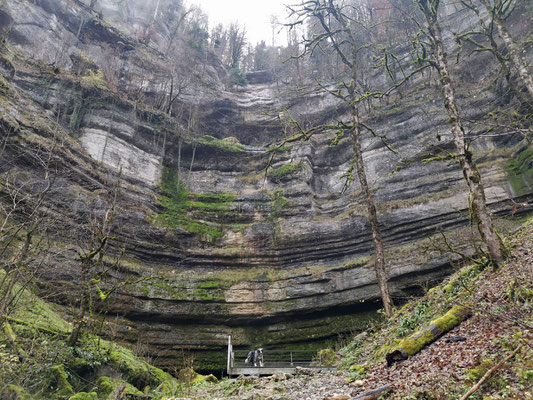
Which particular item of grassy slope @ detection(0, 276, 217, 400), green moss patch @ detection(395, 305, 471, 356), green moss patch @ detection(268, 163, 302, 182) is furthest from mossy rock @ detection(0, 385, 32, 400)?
green moss patch @ detection(268, 163, 302, 182)

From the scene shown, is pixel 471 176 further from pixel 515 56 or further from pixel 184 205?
pixel 184 205

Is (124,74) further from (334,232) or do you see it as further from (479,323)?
(479,323)

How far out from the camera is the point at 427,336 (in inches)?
245

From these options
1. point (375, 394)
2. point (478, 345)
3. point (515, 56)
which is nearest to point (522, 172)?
point (515, 56)

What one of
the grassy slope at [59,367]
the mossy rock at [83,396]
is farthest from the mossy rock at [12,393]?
the mossy rock at [83,396]

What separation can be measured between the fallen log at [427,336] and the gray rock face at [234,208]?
6.46 metres

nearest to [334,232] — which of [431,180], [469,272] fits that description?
[431,180]

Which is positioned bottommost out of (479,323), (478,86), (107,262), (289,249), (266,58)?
(479,323)

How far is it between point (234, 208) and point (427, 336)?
58.1 ft

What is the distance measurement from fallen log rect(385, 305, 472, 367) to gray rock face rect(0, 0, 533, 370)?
21.2ft

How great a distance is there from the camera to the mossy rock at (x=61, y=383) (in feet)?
22.9

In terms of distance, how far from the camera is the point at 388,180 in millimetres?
21438

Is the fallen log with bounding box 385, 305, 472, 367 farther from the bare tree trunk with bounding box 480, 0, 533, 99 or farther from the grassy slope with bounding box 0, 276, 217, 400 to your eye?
the bare tree trunk with bounding box 480, 0, 533, 99

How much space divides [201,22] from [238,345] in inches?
1890
